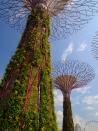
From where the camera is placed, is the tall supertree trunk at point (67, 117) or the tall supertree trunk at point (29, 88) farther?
the tall supertree trunk at point (67, 117)

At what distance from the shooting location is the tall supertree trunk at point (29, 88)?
736 centimetres

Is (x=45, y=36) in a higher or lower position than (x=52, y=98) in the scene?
higher

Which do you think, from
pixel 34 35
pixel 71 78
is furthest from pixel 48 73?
pixel 71 78

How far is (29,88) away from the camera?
26.0 ft

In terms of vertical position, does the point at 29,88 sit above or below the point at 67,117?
below

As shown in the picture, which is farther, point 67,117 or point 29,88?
point 67,117

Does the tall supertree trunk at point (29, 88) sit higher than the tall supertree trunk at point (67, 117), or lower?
lower

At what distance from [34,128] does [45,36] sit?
309cm

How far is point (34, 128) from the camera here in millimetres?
7375

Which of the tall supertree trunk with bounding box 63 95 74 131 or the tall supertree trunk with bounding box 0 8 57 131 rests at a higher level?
the tall supertree trunk with bounding box 63 95 74 131

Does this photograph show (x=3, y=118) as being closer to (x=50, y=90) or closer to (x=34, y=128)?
(x=34, y=128)

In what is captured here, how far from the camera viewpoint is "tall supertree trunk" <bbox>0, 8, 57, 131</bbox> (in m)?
7.36

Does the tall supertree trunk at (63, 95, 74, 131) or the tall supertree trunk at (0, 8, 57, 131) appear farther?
the tall supertree trunk at (63, 95, 74, 131)

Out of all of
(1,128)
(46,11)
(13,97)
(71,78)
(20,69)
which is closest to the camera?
(1,128)
